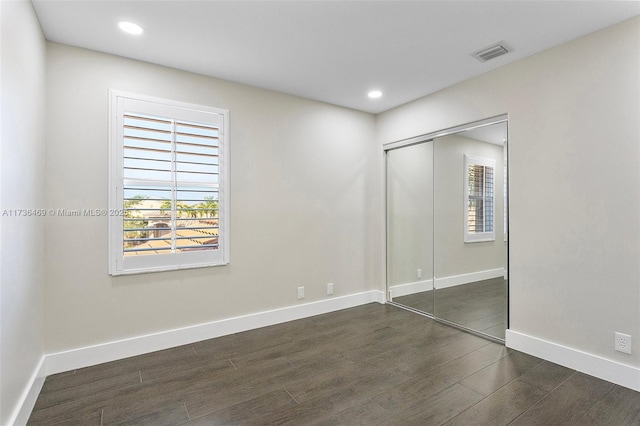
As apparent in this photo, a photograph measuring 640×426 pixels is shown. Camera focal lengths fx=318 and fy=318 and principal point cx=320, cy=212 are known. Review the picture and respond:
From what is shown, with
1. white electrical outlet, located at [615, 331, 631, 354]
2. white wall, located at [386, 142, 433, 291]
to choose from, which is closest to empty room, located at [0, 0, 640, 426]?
white electrical outlet, located at [615, 331, 631, 354]

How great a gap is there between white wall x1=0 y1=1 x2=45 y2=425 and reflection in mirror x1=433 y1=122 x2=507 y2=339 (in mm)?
3648

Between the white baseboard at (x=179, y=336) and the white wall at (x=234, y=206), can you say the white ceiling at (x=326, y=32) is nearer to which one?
the white wall at (x=234, y=206)

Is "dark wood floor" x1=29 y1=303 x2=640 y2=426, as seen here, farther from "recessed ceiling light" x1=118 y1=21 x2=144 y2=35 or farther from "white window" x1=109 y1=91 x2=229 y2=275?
"recessed ceiling light" x1=118 y1=21 x2=144 y2=35

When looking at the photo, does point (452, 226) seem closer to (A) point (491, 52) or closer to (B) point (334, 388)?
(A) point (491, 52)

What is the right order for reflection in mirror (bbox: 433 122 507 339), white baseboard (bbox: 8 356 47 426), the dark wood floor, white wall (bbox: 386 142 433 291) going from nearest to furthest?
white baseboard (bbox: 8 356 47 426), the dark wood floor, reflection in mirror (bbox: 433 122 507 339), white wall (bbox: 386 142 433 291)

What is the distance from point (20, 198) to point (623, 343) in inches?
162

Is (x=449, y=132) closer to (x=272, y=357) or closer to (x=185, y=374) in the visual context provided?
(x=272, y=357)

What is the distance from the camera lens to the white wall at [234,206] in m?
2.56

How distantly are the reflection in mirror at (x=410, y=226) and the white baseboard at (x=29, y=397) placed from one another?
11.9 ft

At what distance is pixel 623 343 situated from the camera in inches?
90.5

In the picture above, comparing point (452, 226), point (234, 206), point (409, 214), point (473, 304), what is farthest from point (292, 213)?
point (473, 304)

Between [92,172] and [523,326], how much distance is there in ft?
13.1

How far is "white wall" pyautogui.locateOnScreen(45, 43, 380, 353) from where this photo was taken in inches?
101

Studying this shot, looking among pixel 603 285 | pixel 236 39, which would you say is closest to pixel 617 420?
pixel 603 285
